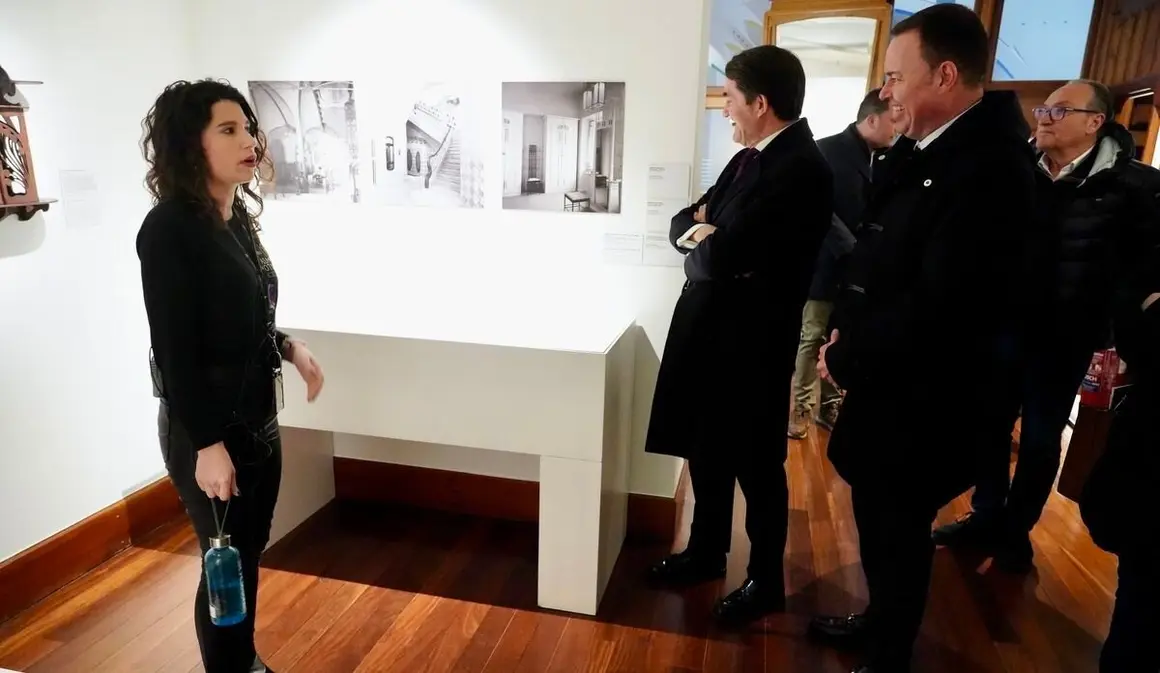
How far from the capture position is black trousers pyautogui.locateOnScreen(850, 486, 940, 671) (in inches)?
67.1

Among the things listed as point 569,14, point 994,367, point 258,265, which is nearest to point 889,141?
point 569,14

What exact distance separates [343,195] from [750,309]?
5.19 feet

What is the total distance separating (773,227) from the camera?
188 centimetres

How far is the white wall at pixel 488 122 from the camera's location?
7.66ft

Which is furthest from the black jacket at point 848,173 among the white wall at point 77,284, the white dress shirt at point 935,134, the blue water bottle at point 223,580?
the white wall at point 77,284

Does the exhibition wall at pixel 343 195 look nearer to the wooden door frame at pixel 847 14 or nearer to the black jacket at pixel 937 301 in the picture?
the black jacket at pixel 937 301

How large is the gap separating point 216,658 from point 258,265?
878mm

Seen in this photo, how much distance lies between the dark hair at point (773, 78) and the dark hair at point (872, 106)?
1338 millimetres

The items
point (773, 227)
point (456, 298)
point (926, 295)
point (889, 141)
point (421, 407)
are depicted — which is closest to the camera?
point (926, 295)

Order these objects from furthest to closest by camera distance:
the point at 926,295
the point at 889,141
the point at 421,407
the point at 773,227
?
1. the point at 889,141
2. the point at 421,407
3. the point at 773,227
4. the point at 926,295

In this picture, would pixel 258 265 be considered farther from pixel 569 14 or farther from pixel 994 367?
pixel 994 367

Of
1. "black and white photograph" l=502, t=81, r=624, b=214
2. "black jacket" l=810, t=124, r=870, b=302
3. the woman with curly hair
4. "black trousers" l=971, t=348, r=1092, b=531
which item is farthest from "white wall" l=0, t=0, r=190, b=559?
"black trousers" l=971, t=348, r=1092, b=531

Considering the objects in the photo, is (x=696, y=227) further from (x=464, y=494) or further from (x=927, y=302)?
(x=464, y=494)

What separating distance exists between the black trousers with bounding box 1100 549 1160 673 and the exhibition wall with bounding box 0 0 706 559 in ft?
4.48
